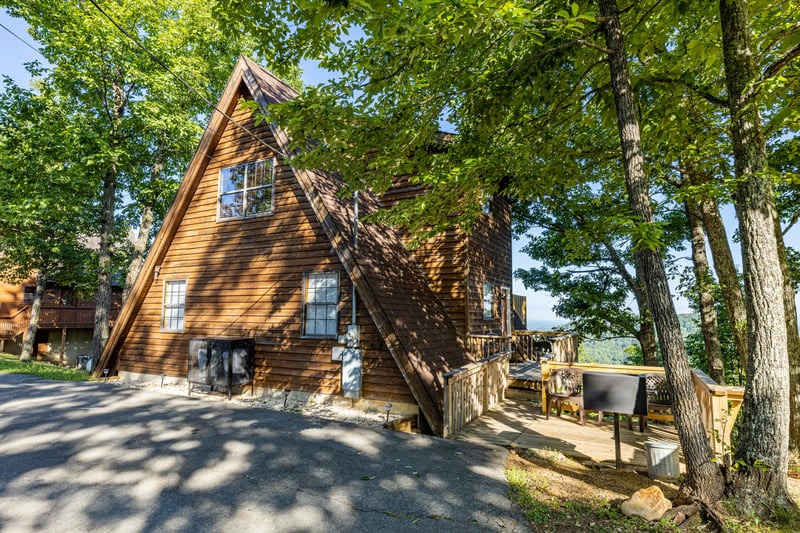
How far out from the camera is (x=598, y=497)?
4.07 metres

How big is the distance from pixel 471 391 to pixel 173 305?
28.3 ft

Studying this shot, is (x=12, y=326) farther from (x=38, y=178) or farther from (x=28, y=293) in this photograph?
(x=38, y=178)

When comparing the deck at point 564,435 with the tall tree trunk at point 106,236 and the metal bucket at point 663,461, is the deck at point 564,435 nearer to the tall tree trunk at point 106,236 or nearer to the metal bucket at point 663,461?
the metal bucket at point 663,461

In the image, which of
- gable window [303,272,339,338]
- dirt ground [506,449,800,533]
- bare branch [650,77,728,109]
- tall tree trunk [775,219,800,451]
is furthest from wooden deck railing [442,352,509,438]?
bare branch [650,77,728,109]

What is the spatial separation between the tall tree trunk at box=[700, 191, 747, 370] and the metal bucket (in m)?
4.25

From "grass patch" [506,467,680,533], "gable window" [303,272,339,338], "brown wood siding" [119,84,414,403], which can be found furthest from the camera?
"gable window" [303,272,339,338]

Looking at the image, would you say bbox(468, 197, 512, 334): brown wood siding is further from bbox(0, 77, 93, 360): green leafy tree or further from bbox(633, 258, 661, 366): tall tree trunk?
bbox(0, 77, 93, 360): green leafy tree

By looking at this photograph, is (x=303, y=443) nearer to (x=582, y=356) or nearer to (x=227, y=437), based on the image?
(x=227, y=437)

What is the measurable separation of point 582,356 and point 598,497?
27.6 m

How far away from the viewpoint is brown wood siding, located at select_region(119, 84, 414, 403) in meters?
8.07

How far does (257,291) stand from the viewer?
360 inches

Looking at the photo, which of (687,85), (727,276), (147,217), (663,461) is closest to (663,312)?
(663,461)

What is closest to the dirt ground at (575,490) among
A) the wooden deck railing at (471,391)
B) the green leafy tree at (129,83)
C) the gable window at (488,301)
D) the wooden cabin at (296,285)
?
the wooden deck railing at (471,391)

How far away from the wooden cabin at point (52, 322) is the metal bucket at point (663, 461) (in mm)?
27028
